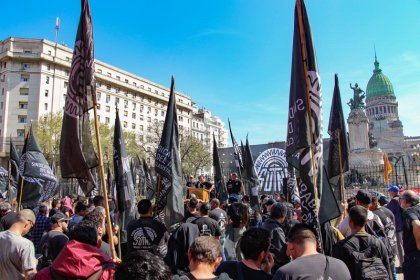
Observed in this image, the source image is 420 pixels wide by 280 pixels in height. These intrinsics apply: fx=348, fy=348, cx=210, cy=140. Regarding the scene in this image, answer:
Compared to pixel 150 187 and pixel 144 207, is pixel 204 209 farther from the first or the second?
pixel 150 187

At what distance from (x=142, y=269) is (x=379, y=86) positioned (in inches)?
4804

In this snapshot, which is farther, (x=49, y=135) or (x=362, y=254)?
(x=49, y=135)

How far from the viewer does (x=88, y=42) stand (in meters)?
5.29

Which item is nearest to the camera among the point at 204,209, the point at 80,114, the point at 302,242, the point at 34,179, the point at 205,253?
the point at 205,253

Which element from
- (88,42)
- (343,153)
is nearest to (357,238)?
(343,153)

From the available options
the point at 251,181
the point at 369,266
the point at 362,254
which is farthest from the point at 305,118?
the point at 251,181

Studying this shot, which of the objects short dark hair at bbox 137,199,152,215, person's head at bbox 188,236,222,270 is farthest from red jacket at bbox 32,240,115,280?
short dark hair at bbox 137,199,152,215

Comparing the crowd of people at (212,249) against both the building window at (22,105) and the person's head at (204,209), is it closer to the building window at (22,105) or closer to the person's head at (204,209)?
the person's head at (204,209)

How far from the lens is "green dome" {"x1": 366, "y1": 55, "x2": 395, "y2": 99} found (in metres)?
108

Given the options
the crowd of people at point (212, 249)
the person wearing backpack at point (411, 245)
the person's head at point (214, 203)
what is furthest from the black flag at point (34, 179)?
the person wearing backpack at point (411, 245)

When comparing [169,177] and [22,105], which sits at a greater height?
[22,105]

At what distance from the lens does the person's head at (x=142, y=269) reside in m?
1.84

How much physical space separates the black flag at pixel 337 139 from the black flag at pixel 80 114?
5.06 m

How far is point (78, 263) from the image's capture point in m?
3.00
